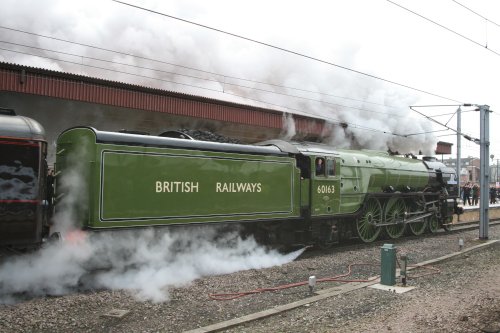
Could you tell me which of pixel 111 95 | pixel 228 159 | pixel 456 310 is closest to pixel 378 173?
pixel 228 159

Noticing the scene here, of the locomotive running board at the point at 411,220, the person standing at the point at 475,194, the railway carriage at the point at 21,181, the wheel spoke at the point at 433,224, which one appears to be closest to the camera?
the railway carriage at the point at 21,181

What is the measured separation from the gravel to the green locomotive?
127cm

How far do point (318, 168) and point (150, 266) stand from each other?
4.74 meters

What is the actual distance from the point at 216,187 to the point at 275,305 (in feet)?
9.20

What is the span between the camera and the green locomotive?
6.81 m

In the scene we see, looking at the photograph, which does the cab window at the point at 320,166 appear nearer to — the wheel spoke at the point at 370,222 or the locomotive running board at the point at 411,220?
the wheel spoke at the point at 370,222

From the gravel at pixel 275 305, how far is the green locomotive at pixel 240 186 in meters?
1.27

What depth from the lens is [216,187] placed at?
327 inches

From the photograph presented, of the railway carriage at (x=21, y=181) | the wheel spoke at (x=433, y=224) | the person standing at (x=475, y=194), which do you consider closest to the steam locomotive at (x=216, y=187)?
the railway carriage at (x=21, y=181)

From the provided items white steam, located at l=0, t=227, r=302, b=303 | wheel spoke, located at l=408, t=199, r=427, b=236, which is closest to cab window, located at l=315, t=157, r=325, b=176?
white steam, located at l=0, t=227, r=302, b=303

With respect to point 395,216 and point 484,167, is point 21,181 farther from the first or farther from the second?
point 484,167

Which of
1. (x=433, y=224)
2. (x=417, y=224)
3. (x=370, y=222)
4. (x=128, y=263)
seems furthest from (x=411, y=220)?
(x=128, y=263)

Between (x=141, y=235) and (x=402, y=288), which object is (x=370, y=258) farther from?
(x=141, y=235)

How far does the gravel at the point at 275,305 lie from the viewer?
16.8ft
